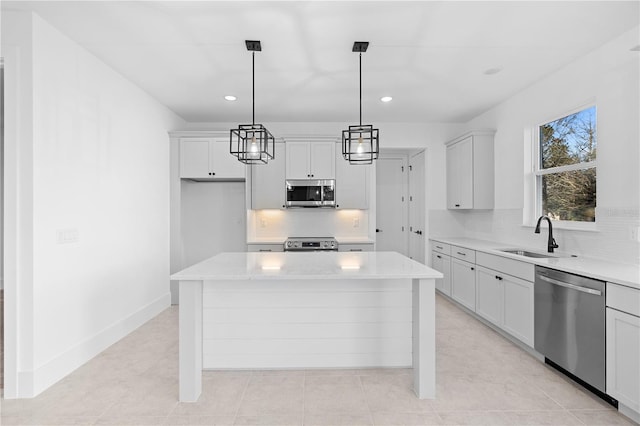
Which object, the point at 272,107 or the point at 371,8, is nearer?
the point at 371,8

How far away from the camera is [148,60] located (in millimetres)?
3236

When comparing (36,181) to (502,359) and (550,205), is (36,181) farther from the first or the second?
(550,205)

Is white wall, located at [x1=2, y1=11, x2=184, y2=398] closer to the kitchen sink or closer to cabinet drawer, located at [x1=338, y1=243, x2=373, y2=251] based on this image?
cabinet drawer, located at [x1=338, y1=243, x2=373, y2=251]

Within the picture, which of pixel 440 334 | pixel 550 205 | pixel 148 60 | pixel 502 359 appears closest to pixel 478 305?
pixel 440 334

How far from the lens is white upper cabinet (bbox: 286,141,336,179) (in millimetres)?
5039

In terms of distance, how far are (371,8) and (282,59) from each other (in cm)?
105

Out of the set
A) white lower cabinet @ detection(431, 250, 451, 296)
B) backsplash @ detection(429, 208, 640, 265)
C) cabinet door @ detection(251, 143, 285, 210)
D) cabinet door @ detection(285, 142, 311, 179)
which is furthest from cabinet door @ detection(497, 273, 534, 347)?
cabinet door @ detection(251, 143, 285, 210)

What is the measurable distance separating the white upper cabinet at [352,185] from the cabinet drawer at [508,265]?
71.5 inches

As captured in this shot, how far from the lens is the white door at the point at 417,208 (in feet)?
18.8

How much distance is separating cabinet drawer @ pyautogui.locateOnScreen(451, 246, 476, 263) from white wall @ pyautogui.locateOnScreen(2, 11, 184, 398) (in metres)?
3.80

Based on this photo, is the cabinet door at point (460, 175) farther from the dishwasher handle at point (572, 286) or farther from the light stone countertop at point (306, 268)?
the light stone countertop at point (306, 268)

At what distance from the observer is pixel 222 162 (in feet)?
16.1

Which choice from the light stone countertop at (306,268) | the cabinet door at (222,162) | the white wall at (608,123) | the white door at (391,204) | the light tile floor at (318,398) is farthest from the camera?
the white door at (391,204)

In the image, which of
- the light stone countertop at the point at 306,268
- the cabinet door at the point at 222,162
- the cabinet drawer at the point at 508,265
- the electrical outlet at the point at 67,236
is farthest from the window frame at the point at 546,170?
the electrical outlet at the point at 67,236
